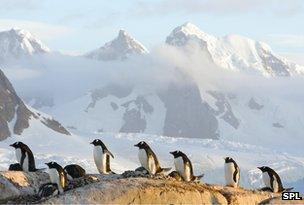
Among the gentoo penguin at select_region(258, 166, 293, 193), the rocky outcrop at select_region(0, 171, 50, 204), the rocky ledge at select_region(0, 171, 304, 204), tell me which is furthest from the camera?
the gentoo penguin at select_region(258, 166, 293, 193)

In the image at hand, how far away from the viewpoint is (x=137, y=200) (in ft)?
92.2

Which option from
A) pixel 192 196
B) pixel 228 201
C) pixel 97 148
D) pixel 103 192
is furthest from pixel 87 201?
pixel 97 148

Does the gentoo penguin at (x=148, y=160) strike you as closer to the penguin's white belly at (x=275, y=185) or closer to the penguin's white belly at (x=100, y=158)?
the penguin's white belly at (x=100, y=158)

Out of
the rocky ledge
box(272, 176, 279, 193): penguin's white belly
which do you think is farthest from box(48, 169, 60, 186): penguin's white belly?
box(272, 176, 279, 193): penguin's white belly

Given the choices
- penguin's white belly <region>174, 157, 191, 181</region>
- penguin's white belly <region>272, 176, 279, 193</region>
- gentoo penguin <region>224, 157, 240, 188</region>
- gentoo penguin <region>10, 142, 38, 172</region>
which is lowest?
penguin's white belly <region>272, 176, 279, 193</region>

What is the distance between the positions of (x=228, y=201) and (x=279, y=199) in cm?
289

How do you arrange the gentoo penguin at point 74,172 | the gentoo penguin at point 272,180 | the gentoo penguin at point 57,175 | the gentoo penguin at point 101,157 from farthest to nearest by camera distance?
the gentoo penguin at point 101,157, the gentoo penguin at point 272,180, the gentoo penguin at point 74,172, the gentoo penguin at point 57,175

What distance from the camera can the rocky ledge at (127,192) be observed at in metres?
27.5

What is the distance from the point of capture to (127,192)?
28.0 metres

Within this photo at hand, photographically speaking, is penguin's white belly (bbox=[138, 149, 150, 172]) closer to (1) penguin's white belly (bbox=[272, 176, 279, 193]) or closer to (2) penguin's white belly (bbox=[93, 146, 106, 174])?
(2) penguin's white belly (bbox=[93, 146, 106, 174])

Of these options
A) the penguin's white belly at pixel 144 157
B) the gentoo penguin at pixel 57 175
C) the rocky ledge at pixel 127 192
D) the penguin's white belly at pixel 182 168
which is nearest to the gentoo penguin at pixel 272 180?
the rocky ledge at pixel 127 192

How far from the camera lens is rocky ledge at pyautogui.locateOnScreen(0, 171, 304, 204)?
27.5 m

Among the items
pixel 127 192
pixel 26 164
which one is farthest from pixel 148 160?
pixel 127 192

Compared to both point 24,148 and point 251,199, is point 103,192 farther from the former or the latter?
point 24,148
